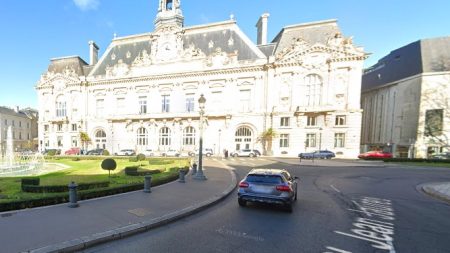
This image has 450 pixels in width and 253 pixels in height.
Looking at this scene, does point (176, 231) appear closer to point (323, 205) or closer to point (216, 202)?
point (216, 202)

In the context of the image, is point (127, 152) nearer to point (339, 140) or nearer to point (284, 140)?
point (284, 140)

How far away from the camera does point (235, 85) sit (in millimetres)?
36438

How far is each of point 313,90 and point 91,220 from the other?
116 feet

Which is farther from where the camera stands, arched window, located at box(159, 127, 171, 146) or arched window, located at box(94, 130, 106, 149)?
arched window, located at box(94, 130, 106, 149)

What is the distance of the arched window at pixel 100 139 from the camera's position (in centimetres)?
4212

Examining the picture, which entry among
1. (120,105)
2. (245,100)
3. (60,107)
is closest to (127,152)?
(120,105)

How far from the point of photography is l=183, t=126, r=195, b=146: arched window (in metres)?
38.2

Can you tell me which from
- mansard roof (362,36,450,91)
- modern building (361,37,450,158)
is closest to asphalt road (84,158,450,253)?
modern building (361,37,450,158)

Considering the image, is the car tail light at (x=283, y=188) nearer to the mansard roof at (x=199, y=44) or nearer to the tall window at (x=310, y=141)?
the tall window at (x=310, y=141)

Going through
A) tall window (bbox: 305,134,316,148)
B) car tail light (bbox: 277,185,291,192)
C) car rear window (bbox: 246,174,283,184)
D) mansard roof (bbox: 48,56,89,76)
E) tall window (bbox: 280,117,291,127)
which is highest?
mansard roof (bbox: 48,56,89,76)

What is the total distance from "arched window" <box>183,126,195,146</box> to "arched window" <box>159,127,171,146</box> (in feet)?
11.6

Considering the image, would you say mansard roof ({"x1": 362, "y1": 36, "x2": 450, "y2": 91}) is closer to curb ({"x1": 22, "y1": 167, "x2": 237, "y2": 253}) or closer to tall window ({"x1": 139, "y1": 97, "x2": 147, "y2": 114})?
curb ({"x1": 22, "y1": 167, "x2": 237, "y2": 253})

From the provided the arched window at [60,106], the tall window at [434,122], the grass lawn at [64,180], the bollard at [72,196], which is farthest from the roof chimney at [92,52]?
the tall window at [434,122]

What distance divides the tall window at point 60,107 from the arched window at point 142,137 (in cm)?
1915
